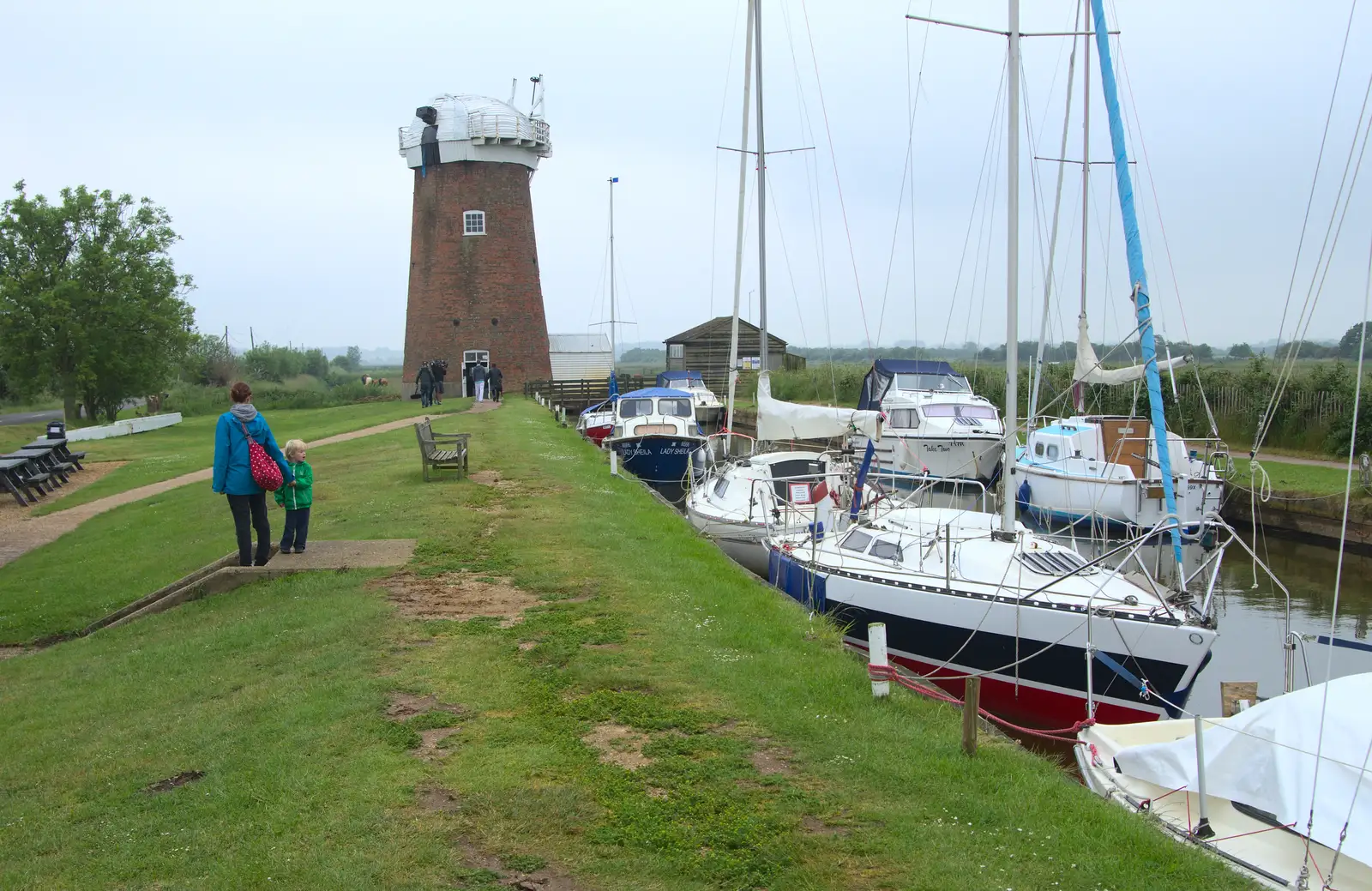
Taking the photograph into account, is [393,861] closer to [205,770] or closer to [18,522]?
[205,770]

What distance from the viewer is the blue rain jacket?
37.6 ft

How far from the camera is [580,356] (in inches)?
2495

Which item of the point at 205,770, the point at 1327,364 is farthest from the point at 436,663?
the point at 1327,364

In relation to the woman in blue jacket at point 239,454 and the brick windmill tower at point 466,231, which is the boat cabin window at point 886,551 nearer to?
the woman in blue jacket at point 239,454

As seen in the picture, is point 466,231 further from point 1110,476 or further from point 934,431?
point 1110,476

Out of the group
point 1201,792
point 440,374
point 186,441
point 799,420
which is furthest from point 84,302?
point 1201,792

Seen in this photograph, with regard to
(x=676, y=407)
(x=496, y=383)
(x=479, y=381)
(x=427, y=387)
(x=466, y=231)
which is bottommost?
(x=676, y=407)

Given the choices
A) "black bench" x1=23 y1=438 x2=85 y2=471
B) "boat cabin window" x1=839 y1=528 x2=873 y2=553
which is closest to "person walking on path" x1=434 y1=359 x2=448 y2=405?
"black bench" x1=23 y1=438 x2=85 y2=471

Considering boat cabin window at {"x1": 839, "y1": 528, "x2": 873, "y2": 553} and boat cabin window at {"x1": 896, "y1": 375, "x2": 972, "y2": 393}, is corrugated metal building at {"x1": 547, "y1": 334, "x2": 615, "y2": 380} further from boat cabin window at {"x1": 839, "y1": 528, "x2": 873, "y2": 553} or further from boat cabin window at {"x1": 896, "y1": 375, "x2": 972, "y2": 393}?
boat cabin window at {"x1": 839, "y1": 528, "x2": 873, "y2": 553}

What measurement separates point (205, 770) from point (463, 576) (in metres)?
5.36

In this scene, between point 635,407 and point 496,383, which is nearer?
point 635,407

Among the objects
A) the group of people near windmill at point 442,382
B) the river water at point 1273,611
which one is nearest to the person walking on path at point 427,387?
the group of people near windmill at point 442,382

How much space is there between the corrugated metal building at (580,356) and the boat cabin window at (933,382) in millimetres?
33561

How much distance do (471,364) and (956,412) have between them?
30797mm
